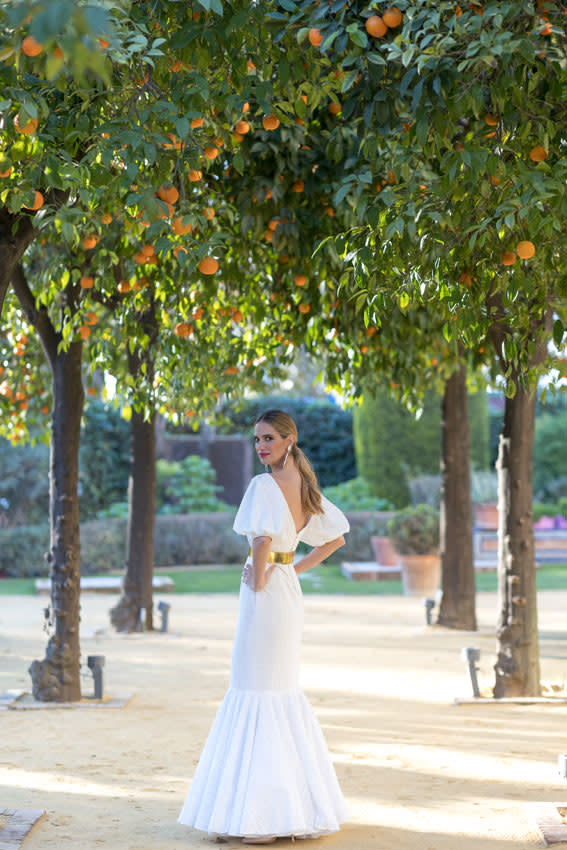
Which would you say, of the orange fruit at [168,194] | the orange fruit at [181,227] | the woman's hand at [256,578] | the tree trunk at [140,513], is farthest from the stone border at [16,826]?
the tree trunk at [140,513]

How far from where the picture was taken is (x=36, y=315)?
8148mm

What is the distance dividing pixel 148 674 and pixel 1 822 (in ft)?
15.8

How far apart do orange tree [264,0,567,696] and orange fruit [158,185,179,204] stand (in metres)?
0.77

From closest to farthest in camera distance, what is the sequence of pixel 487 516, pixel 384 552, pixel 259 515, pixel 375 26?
pixel 375 26
pixel 259 515
pixel 384 552
pixel 487 516

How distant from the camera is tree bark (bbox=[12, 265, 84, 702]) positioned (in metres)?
8.38

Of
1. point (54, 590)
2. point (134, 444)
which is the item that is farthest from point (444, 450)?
point (54, 590)

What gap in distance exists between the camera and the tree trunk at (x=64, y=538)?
8.40m

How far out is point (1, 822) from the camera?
5.03 meters

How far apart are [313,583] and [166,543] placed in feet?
10.8

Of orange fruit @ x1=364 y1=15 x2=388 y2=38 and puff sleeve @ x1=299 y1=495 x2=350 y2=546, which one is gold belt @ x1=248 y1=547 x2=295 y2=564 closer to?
puff sleeve @ x1=299 y1=495 x2=350 y2=546

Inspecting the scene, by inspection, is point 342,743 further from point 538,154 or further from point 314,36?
point 314,36

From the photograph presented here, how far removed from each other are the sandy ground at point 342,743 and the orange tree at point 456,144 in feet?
6.88

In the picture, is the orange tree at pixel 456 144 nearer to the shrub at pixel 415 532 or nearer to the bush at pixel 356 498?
the shrub at pixel 415 532

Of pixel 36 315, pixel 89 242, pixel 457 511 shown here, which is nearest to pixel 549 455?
pixel 457 511
